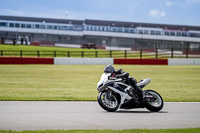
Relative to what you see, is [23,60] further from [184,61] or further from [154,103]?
[154,103]

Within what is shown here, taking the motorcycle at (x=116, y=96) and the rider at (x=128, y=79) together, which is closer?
the motorcycle at (x=116, y=96)

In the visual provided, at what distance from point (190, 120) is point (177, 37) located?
76.8m

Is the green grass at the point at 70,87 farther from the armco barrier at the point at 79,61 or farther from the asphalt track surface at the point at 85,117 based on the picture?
the armco barrier at the point at 79,61

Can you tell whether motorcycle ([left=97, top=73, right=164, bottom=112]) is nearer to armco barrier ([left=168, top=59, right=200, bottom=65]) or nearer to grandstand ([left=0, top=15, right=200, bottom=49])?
armco barrier ([left=168, top=59, right=200, bottom=65])

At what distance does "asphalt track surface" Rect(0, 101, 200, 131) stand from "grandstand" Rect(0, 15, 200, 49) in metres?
71.1

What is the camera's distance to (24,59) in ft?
108

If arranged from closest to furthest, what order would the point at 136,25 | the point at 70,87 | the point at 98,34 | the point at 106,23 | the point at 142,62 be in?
the point at 70,87, the point at 142,62, the point at 98,34, the point at 136,25, the point at 106,23

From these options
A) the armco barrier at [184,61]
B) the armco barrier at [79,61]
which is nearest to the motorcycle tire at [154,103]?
the armco barrier at [79,61]

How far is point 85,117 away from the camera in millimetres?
7828

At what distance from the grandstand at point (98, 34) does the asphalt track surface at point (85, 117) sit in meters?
71.1

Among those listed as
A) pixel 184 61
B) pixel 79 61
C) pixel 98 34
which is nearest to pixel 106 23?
pixel 98 34

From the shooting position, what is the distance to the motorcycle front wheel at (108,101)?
841cm

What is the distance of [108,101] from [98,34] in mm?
75098

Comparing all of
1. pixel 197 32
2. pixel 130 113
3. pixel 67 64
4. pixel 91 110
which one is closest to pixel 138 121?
pixel 130 113
